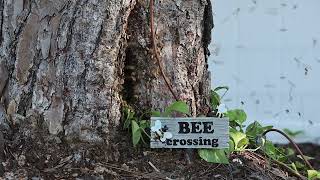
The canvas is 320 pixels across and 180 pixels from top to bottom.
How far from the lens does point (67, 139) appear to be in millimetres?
1829

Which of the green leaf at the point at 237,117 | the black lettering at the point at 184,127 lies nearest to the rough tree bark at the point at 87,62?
the black lettering at the point at 184,127

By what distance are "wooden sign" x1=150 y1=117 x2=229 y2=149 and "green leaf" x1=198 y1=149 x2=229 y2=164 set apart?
0.07ft

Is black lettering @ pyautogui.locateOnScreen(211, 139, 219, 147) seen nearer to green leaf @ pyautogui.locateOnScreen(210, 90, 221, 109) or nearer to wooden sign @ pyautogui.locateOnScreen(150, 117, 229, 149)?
wooden sign @ pyautogui.locateOnScreen(150, 117, 229, 149)

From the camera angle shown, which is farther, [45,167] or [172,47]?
[172,47]

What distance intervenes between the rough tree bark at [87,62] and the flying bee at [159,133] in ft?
0.41

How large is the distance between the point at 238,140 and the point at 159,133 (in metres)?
0.30

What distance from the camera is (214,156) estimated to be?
184 cm

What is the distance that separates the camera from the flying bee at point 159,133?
180cm

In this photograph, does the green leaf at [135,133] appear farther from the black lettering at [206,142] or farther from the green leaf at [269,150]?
the green leaf at [269,150]

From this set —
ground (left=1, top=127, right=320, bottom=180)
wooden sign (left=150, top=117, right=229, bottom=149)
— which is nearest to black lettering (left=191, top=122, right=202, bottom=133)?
wooden sign (left=150, top=117, right=229, bottom=149)

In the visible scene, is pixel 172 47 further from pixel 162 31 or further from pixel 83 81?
pixel 83 81

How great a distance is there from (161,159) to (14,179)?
412 millimetres

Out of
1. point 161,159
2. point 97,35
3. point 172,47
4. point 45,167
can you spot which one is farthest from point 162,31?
point 45,167

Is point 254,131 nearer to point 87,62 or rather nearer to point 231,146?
point 231,146
